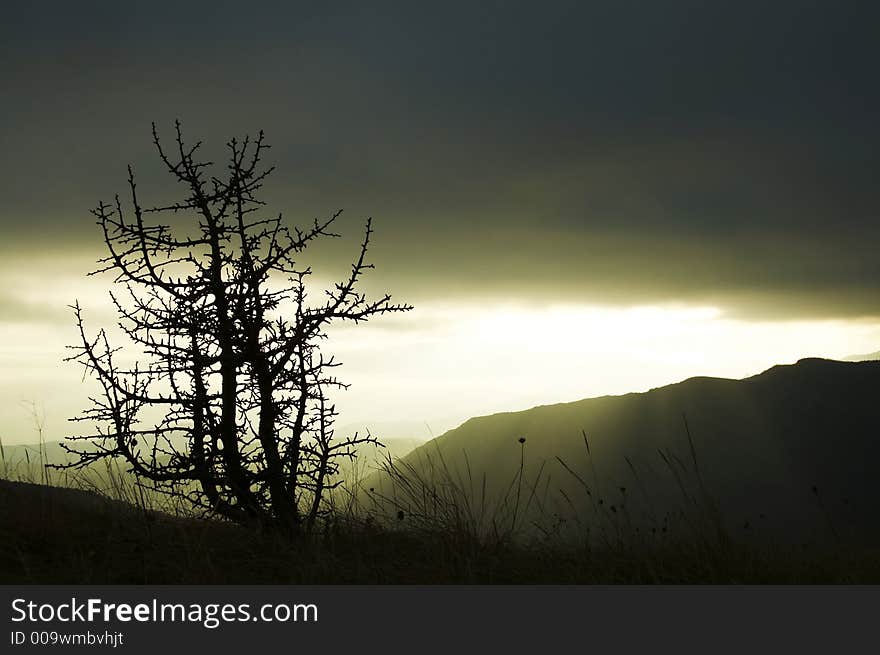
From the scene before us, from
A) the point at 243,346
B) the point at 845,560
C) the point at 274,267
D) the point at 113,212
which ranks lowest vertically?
the point at 845,560

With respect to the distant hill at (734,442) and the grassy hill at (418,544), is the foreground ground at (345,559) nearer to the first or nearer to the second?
the grassy hill at (418,544)

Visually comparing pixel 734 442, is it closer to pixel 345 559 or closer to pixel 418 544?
pixel 418 544

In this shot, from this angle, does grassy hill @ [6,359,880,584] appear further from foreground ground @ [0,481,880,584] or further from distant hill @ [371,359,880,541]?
distant hill @ [371,359,880,541]

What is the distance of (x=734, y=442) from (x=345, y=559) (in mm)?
120314

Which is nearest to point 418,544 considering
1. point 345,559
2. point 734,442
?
point 345,559

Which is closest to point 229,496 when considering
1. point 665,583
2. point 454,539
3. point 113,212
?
point 454,539

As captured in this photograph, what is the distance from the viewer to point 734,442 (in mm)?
116688

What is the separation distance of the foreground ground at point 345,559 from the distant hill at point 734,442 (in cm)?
8771

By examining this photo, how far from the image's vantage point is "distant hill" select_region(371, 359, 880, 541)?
9856 centimetres
